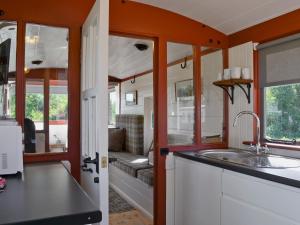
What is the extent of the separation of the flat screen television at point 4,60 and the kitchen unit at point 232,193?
1526 millimetres

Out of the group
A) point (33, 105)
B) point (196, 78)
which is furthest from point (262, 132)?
point (33, 105)

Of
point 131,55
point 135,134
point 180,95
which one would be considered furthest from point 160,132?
point 135,134

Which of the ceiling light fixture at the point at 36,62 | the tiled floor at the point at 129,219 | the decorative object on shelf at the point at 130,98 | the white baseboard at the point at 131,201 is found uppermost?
the ceiling light fixture at the point at 36,62

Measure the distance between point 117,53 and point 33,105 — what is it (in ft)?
6.37

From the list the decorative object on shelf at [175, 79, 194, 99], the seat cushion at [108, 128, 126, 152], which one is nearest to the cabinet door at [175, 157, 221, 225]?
the decorative object on shelf at [175, 79, 194, 99]

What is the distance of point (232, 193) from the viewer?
1884 millimetres

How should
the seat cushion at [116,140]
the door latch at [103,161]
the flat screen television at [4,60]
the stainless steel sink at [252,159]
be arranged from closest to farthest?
the door latch at [103,161] → the flat screen television at [4,60] → the stainless steel sink at [252,159] → the seat cushion at [116,140]

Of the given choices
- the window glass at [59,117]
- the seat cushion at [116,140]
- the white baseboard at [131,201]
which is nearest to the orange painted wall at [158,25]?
the window glass at [59,117]

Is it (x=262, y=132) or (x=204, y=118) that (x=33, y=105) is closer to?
(x=204, y=118)

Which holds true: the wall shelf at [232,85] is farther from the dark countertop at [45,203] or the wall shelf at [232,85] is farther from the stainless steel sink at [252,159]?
the dark countertop at [45,203]

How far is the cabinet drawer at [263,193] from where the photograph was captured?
1.47m

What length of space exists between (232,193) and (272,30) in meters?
1.43

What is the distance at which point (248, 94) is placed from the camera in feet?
8.59

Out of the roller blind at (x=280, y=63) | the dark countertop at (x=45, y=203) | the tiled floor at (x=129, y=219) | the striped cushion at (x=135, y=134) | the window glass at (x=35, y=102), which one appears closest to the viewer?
the dark countertop at (x=45, y=203)
